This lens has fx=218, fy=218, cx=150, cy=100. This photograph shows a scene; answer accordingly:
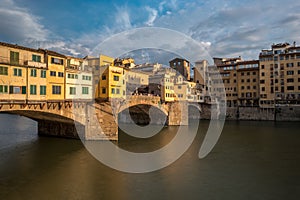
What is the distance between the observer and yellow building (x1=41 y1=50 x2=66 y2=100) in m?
23.7

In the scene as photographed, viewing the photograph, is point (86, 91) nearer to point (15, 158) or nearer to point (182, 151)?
point (15, 158)

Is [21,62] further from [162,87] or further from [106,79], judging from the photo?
[162,87]

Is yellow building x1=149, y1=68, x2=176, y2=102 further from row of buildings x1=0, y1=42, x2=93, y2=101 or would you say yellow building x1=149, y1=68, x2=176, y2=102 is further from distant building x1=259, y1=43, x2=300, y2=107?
distant building x1=259, y1=43, x2=300, y2=107

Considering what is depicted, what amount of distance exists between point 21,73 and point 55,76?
152 inches

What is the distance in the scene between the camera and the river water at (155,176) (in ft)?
Answer: 45.1

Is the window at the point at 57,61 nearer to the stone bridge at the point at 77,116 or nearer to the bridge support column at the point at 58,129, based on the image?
the stone bridge at the point at 77,116

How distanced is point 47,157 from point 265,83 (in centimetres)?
5711

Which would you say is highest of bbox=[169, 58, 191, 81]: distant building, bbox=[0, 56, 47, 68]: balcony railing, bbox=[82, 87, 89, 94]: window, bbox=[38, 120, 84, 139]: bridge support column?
bbox=[169, 58, 191, 81]: distant building

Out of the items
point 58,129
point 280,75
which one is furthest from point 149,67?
point 58,129

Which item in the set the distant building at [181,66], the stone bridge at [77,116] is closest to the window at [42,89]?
the stone bridge at [77,116]

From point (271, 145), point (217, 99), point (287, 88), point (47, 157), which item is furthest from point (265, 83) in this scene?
point (47, 157)

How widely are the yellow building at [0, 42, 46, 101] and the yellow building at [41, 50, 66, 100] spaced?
2.27 feet

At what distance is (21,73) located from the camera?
2094 cm

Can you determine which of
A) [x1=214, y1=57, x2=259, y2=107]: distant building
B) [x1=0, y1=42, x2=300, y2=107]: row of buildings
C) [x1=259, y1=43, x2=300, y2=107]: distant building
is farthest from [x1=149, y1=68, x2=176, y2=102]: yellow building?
[x1=259, y1=43, x2=300, y2=107]: distant building
